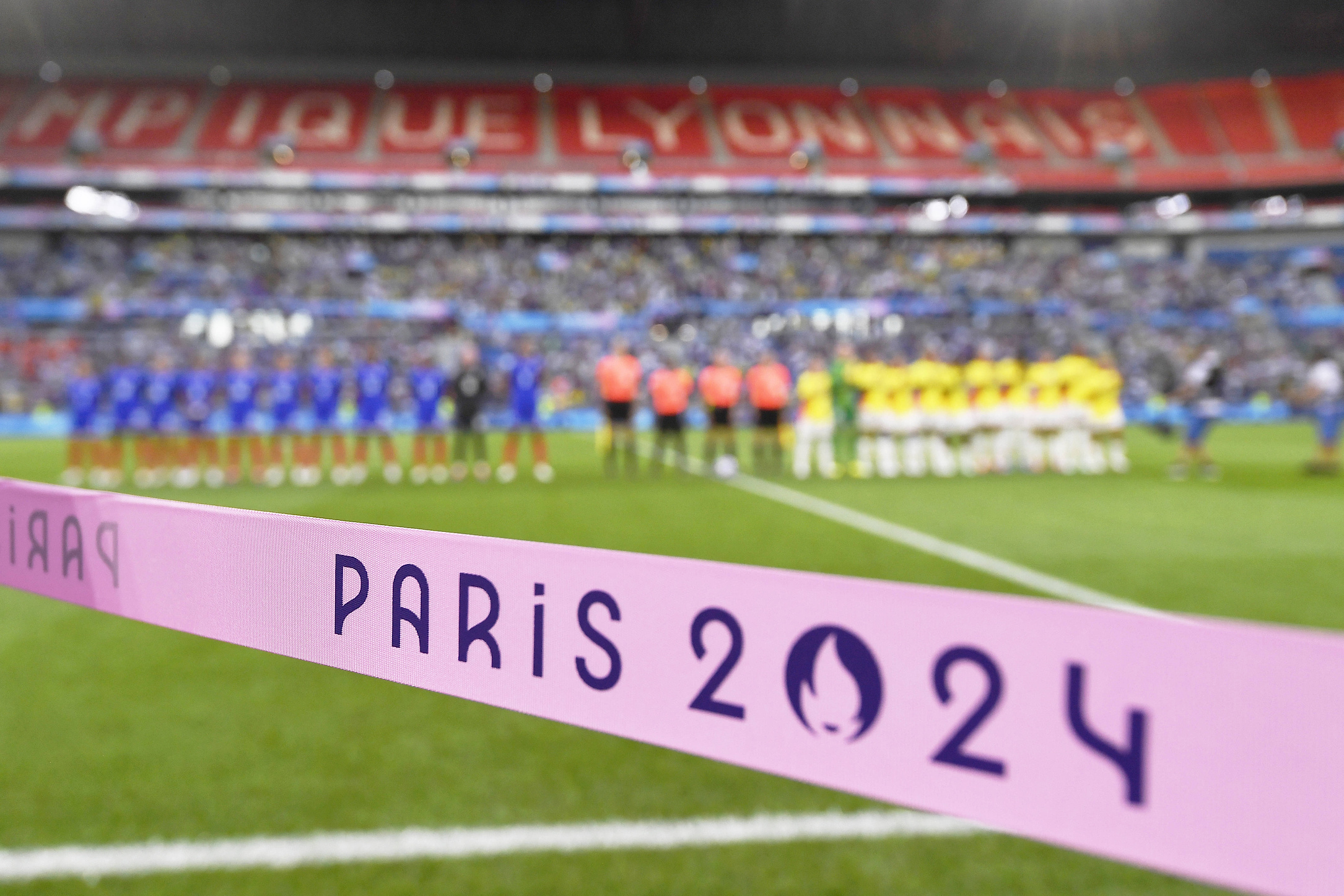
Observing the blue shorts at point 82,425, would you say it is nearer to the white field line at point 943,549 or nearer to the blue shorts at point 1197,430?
the white field line at point 943,549

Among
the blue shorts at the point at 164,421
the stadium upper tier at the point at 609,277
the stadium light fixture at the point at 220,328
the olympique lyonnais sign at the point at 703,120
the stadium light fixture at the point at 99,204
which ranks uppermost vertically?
the olympique lyonnais sign at the point at 703,120

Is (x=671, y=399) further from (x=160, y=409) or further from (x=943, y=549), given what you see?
(x=160, y=409)

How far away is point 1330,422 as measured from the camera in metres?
11.8

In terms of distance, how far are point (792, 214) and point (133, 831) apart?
37.7 meters

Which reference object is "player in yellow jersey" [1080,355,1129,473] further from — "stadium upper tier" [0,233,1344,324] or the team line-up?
"stadium upper tier" [0,233,1344,324]

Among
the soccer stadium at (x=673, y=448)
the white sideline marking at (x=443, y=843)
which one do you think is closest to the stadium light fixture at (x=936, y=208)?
the soccer stadium at (x=673, y=448)

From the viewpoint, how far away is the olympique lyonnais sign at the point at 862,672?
751mm

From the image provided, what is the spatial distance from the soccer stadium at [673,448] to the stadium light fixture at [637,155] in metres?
0.30

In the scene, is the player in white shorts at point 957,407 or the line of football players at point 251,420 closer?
the line of football players at point 251,420

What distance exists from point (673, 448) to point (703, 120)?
94.0 feet

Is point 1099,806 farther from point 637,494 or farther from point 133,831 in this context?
point 637,494

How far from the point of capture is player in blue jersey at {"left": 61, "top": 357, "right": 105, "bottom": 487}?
11.6 metres

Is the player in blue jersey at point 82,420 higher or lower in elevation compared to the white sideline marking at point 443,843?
higher

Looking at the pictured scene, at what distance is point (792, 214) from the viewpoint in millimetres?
37344
